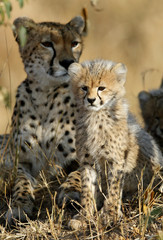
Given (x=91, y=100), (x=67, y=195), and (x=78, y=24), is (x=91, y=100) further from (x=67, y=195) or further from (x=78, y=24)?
(x=78, y=24)

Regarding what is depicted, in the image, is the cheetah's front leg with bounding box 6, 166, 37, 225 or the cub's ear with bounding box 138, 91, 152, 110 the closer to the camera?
the cheetah's front leg with bounding box 6, 166, 37, 225

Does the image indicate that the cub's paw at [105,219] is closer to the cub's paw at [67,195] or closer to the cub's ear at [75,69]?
the cub's paw at [67,195]

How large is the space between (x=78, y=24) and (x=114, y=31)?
4662mm

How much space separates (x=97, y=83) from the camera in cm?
280

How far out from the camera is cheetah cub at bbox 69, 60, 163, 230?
2.80 m

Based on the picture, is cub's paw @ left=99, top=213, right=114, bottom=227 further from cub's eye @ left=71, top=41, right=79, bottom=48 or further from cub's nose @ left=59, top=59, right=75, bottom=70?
cub's eye @ left=71, top=41, right=79, bottom=48

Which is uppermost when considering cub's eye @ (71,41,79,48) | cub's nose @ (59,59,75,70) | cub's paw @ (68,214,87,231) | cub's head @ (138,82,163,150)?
cub's eye @ (71,41,79,48)

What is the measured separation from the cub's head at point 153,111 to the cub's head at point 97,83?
1.59m

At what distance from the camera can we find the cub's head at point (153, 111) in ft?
14.7

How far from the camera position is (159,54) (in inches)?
317

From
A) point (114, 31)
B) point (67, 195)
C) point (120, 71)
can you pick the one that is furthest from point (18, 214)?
point (114, 31)

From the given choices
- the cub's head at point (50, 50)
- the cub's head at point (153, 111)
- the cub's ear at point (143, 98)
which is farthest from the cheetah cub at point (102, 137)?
the cub's ear at point (143, 98)

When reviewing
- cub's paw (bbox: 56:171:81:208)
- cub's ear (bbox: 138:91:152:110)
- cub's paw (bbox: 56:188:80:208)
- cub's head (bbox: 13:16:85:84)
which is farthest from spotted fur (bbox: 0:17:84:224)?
cub's ear (bbox: 138:91:152:110)

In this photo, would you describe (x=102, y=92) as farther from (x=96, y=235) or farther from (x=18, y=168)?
(x=18, y=168)
